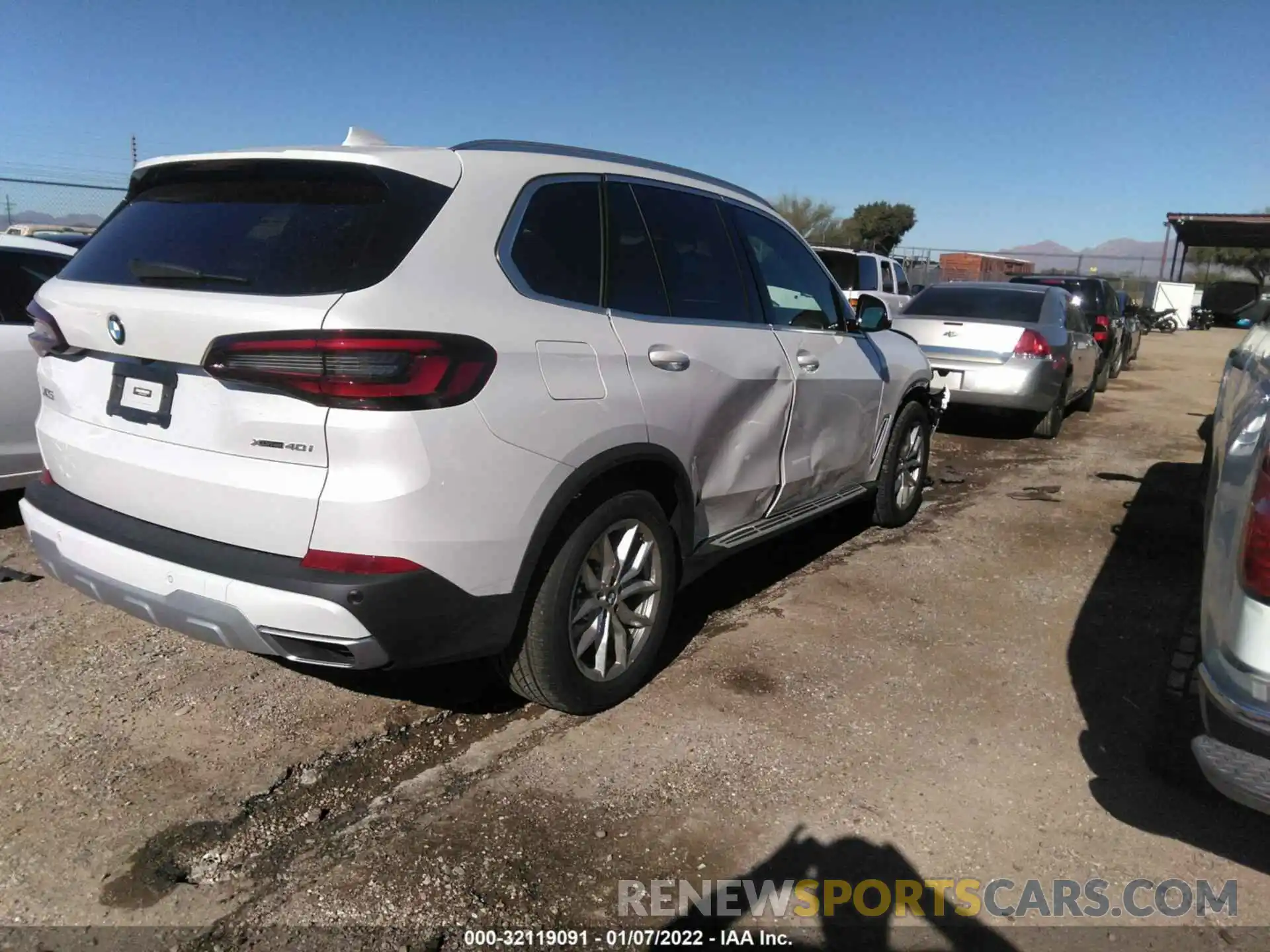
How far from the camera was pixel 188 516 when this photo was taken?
104 inches

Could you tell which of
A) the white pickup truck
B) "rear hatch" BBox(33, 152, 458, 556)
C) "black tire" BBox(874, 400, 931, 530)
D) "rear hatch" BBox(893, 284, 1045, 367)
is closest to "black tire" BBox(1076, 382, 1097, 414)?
the white pickup truck

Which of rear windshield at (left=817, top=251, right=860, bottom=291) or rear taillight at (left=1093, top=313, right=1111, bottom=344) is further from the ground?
rear windshield at (left=817, top=251, right=860, bottom=291)

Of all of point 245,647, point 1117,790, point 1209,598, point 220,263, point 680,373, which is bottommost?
point 1117,790

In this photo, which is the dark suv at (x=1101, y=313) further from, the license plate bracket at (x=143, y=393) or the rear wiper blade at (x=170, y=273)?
the license plate bracket at (x=143, y=393)

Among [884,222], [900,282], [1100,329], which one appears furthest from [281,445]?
[884,222]

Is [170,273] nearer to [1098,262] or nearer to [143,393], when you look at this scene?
[143,393]

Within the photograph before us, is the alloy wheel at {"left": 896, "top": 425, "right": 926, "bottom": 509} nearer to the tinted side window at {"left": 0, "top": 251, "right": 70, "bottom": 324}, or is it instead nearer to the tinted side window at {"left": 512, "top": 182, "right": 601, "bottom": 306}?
the tinted side window at {"left": 512, "top": 182, "right": 601, "bottom": 306}

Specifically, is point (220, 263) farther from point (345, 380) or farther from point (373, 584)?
point (373, 584)

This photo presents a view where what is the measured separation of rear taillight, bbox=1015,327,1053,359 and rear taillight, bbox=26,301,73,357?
820 cm

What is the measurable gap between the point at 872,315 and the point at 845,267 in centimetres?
979

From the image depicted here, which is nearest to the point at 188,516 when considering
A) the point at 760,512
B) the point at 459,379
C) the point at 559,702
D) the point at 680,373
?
the point at 459,379

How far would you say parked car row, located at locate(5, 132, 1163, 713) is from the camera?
8.00 ft

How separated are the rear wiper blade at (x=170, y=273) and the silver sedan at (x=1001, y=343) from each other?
7648 millimetres

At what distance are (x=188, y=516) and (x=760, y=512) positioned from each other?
92.8 inches
